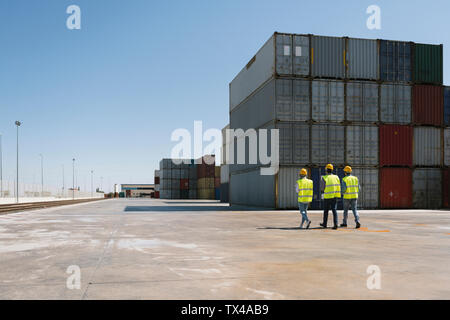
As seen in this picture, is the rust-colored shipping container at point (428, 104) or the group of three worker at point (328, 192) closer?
the group of three worker at point (328, 192)

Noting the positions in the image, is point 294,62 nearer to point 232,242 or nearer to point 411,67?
point 411,67

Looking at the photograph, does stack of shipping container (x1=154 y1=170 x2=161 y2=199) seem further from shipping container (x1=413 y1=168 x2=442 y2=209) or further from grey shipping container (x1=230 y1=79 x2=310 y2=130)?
shipping container (x1=413 y1=168 x2=442 y2=209)

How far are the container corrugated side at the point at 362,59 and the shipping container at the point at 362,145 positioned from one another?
3750 millimetres

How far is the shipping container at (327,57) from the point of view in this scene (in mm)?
28000

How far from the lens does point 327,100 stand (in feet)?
92.4

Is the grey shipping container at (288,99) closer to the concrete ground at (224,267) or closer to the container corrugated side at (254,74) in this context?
the container corrugated side at (254,74)

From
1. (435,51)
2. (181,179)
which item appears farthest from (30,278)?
(181,179)

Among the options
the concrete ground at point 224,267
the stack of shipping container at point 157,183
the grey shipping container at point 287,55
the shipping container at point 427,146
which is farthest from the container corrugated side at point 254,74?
the stack of shipping container at point 157,183

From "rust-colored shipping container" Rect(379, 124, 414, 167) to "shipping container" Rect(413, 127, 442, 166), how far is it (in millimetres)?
493

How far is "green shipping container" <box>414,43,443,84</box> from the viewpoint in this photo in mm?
29969

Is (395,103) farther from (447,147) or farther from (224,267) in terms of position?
(224,267)

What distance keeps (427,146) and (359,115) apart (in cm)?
607
